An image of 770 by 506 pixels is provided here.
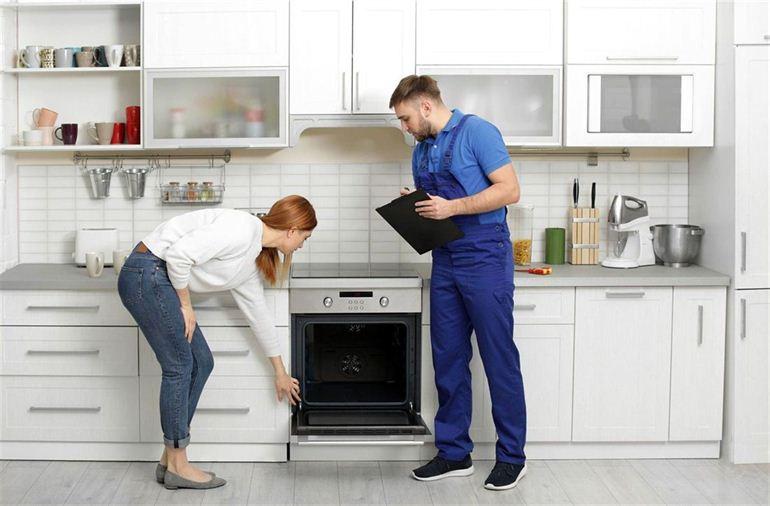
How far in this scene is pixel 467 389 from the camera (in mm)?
3793

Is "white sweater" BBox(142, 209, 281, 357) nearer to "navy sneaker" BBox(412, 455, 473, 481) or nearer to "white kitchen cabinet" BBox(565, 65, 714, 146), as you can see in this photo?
"navy sneaker" BBox(412, 455, 473, 481)

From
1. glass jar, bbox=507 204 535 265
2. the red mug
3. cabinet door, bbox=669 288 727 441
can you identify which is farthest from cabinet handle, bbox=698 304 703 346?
the red mug

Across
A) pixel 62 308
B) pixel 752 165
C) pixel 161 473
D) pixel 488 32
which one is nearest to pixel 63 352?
pixel 62 308

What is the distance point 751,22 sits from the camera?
13.0ft

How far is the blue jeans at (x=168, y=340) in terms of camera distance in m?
3.42

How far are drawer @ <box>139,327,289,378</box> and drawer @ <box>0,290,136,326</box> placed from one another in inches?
6.1

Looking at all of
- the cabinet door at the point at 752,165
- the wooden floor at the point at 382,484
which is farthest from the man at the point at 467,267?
the cabinet door at the point at 752,165

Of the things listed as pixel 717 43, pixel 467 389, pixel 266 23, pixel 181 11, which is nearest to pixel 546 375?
pixel 467 389

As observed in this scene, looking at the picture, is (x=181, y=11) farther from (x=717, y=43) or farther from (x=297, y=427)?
(x=717, y=43)

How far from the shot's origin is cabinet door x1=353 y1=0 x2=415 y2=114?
4090mm

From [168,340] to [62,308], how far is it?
2.24 feet

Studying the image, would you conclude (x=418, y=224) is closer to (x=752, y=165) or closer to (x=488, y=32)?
(x=488, y=32)

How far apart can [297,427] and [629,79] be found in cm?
198

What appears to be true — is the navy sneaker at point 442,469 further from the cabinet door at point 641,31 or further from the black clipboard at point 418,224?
the cabinet door at point 641,31
